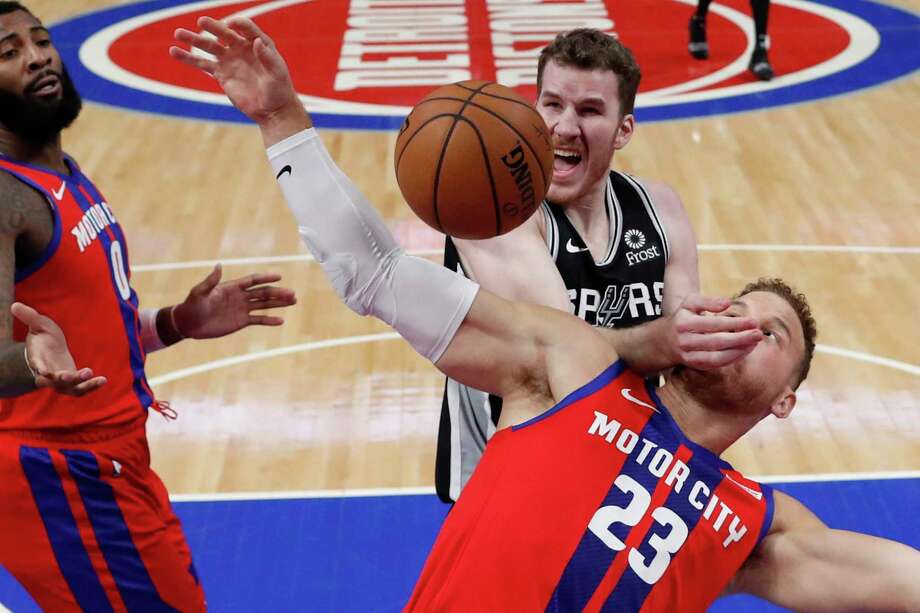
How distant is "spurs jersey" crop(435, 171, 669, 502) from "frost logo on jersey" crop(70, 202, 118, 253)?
3.45ft

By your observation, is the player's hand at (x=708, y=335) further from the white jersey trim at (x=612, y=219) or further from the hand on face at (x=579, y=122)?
the hand on face at (x=579, y=122)

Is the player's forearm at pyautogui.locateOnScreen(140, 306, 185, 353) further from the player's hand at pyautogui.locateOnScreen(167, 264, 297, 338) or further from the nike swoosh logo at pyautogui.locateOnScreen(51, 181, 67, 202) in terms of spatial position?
the nike swoosh logo at pyautogui.locateOnScreen(51, 181, 67, 202)

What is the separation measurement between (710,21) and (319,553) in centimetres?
868

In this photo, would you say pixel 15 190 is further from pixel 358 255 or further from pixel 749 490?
pixel 749 490

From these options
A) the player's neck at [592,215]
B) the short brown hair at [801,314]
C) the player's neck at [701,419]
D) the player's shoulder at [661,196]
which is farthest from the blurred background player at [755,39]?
the player's neck at [701,419]

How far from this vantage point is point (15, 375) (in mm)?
3115

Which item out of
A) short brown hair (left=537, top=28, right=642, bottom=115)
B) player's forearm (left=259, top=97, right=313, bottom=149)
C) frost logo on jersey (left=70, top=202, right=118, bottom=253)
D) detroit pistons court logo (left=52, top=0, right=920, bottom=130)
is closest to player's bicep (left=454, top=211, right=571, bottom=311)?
short brown hair (left=537, top=28, right=642, bottom=115)

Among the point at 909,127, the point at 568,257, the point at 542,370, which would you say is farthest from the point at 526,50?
the point at 542,370

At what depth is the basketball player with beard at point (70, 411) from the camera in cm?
360

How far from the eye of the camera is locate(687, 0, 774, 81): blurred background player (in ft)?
34.6

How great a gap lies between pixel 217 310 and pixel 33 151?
29.7 inches

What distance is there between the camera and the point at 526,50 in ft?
37.9

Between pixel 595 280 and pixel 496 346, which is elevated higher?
pixel 496 346

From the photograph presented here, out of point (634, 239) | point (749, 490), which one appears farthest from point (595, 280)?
point (749, 490)
